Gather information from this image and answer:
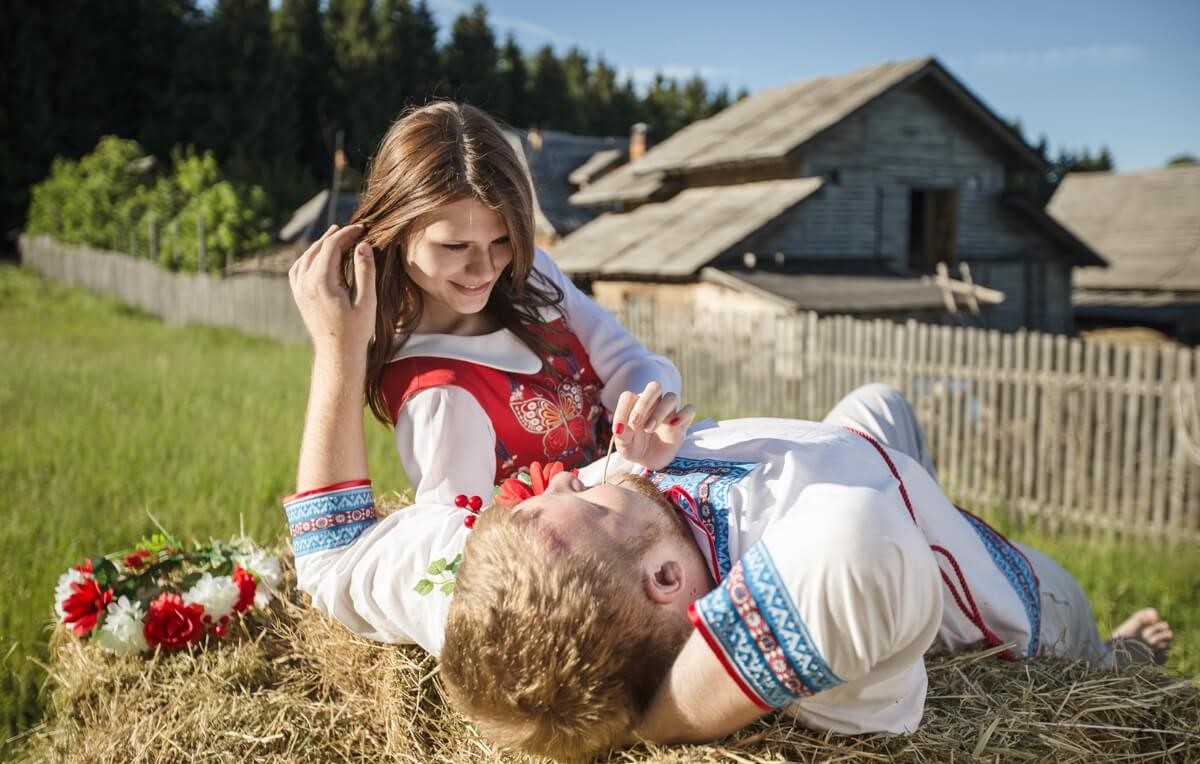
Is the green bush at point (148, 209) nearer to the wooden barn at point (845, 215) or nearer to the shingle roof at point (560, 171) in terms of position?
the shingle roof at point (560, 171)

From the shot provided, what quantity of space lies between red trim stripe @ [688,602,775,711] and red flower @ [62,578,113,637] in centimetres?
232

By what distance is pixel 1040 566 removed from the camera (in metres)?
3.08

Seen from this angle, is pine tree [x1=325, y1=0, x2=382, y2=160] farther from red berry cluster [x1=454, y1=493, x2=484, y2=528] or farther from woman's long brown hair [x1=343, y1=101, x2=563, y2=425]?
red berry cluster [x1=454, y1=493, x2=484, y2=528]

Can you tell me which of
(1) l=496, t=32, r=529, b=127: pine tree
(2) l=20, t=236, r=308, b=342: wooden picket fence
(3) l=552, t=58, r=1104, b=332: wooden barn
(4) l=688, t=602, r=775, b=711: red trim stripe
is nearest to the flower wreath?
(4) l=688, t=602, r=775, b=711: red trim stripe

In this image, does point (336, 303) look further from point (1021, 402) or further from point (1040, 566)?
point (1021, 402)

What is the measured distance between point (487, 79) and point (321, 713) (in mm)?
73090

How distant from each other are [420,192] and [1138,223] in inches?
1336

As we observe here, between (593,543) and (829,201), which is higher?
(829,201)

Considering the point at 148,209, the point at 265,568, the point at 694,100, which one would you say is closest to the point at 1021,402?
the point at 265,568

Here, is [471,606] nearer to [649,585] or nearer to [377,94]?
[649,585]

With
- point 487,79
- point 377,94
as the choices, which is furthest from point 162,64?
point 487,79

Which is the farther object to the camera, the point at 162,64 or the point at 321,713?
the point at 162,64

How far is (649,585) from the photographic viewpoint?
1660 millimetres

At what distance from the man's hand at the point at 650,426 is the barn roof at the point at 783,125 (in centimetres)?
1609
